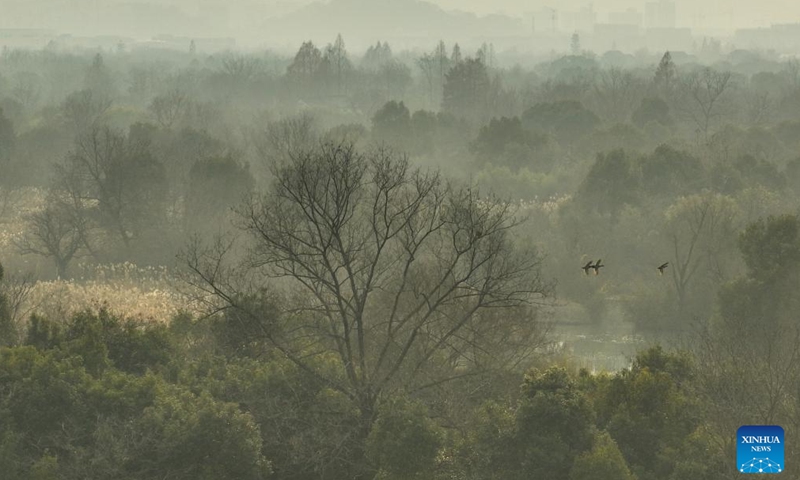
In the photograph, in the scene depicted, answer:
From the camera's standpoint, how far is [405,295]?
1353 inches

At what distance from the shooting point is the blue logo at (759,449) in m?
20.9

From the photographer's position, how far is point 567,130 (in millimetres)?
85312

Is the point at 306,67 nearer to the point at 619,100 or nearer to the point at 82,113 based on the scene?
the point at 619,100

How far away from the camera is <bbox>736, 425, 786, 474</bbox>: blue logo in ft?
68.4

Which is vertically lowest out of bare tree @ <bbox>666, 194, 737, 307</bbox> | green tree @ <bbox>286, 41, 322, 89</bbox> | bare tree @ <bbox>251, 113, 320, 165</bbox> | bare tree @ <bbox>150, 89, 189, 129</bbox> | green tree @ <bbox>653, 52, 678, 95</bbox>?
bare tree @ <bbox>666, 194, 737, 307</bbox>

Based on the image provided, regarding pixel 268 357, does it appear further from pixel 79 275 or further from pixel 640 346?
pixel 79 275

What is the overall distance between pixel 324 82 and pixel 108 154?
7454 centimetres

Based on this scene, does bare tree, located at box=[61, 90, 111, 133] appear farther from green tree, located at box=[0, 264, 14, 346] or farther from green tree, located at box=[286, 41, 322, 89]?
green tree, located at box=[0, 264, 14, 346]

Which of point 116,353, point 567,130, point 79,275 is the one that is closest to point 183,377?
point 116,353

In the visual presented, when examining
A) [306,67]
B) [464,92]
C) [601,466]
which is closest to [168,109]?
[464,92]

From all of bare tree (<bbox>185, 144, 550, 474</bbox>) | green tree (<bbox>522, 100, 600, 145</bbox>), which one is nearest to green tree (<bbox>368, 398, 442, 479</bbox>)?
bare tree (<bbox>185, 144, 550, 474</bbox>)

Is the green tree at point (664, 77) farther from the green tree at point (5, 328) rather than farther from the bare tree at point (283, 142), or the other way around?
the green tree at point (5, 328)

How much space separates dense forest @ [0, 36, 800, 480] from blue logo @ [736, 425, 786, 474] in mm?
745

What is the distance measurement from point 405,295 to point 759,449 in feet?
50.3
